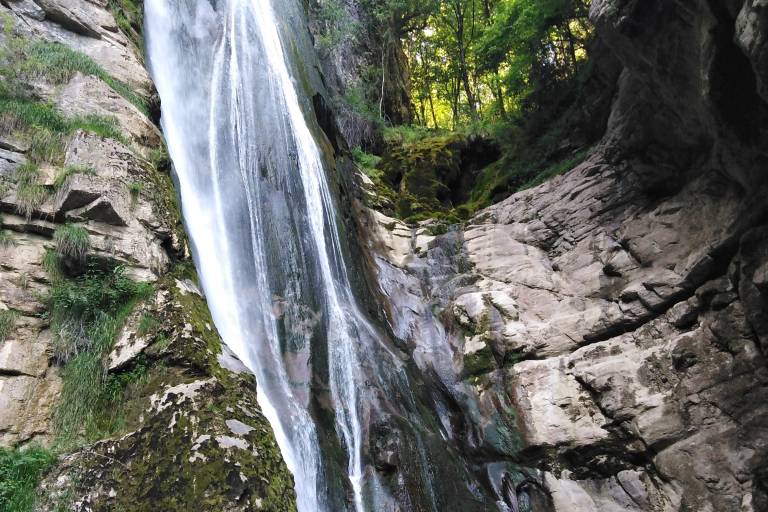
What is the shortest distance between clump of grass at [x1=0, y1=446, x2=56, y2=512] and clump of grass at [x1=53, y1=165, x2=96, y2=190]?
3.02 m

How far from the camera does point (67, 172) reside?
5824mm

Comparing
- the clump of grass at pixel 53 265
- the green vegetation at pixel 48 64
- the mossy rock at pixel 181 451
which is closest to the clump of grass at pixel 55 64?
the green vegetation at pixel 48 64

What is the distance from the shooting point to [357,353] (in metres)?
8.16

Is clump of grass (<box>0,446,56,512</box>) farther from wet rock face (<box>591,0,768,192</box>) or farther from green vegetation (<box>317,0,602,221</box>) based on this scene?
green vegetation (<box>317,0,602,221</box>)

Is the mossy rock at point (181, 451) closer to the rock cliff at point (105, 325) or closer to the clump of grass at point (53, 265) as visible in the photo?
the rock cliff at point (105, 325)

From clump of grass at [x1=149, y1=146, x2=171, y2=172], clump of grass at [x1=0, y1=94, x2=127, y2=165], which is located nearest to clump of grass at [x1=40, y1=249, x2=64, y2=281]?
clump of grass at [x1=0, y1=94, x2=127, y2=165]

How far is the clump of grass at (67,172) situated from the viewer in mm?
5754

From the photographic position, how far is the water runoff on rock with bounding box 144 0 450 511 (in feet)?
21.9

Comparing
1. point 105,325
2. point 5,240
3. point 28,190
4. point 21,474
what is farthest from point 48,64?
point 21,474

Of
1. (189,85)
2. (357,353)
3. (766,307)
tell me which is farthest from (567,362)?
(189,85)

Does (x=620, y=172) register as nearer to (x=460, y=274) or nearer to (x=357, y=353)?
(x=460, y=274)

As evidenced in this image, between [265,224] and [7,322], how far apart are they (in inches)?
185

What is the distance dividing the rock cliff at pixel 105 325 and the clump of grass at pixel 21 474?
87mm

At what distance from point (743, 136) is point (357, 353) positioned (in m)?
6.38
